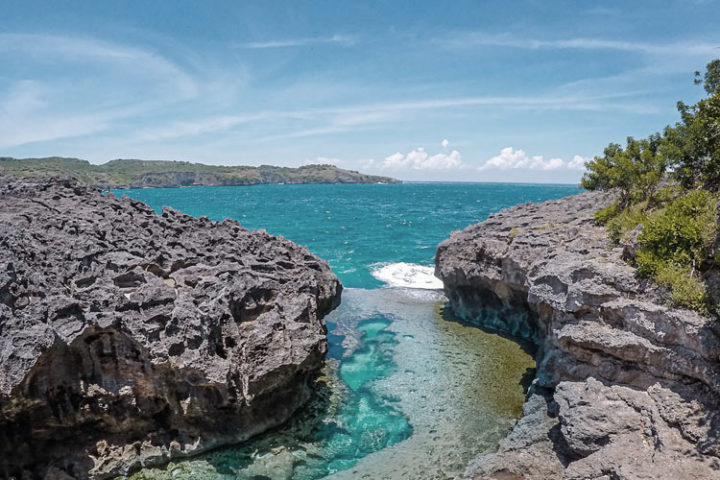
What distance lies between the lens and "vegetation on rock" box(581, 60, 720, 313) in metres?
14.5

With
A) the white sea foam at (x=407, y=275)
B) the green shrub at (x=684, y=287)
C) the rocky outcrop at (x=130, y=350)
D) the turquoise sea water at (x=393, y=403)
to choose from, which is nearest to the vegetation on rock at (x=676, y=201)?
the green shrub at (x=684, y=287)

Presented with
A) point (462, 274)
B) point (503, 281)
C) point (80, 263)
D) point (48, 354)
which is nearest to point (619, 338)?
point (503, 281)

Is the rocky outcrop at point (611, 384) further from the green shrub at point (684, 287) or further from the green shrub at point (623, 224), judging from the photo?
the green shrub at point (623, 224)

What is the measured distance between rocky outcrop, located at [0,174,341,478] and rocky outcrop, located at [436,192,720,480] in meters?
9.02

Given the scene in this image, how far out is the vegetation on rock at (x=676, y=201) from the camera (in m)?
14.5

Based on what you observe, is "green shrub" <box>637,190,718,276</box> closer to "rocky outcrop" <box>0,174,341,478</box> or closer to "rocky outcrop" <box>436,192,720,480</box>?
"rocky outcrop" <box>436,192,720,480</box>

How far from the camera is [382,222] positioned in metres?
86.2

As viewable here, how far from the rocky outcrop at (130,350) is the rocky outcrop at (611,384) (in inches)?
355

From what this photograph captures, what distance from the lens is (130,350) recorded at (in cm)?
1550

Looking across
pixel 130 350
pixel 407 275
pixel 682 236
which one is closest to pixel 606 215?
pixel 682 236

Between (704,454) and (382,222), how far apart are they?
7525 cm

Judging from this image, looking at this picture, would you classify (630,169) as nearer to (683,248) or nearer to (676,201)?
(676,201)

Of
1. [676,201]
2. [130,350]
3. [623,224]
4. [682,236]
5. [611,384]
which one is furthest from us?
[623,224]

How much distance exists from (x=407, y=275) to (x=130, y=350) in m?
32.1
